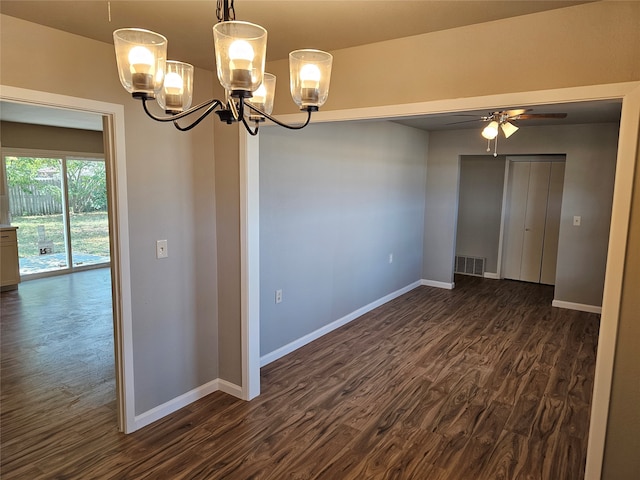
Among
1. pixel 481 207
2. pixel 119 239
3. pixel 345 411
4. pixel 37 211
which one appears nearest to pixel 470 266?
pixel 481 207

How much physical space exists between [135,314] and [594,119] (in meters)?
5.38

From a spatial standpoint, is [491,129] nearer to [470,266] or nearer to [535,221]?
[535,221]

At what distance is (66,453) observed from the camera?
8.45 ft

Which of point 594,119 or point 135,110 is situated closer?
point 135,110

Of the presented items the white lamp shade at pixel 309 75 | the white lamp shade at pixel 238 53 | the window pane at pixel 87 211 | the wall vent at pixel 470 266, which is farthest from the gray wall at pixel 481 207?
the window pane at pixel 87 211

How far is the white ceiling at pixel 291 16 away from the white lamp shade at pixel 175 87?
47cm

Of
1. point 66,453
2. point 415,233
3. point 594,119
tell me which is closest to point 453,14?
point 66,453

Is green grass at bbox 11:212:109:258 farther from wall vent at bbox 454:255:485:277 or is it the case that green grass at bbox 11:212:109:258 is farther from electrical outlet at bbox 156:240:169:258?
wall vent at bbox 454:255:485:277

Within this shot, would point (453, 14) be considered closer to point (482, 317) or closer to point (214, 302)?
point (214, 302)

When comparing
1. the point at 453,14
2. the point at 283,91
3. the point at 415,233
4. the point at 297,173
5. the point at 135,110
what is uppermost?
the point at 453,14

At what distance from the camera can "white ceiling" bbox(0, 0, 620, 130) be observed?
184cm

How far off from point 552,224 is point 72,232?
8.32 m

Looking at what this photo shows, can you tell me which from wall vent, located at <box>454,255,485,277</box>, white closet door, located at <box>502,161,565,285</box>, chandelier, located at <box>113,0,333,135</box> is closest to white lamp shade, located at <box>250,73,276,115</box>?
chandelier, located at <box>113,0,333,135</box>

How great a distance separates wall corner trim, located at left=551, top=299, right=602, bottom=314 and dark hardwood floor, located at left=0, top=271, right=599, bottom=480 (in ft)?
1.80
